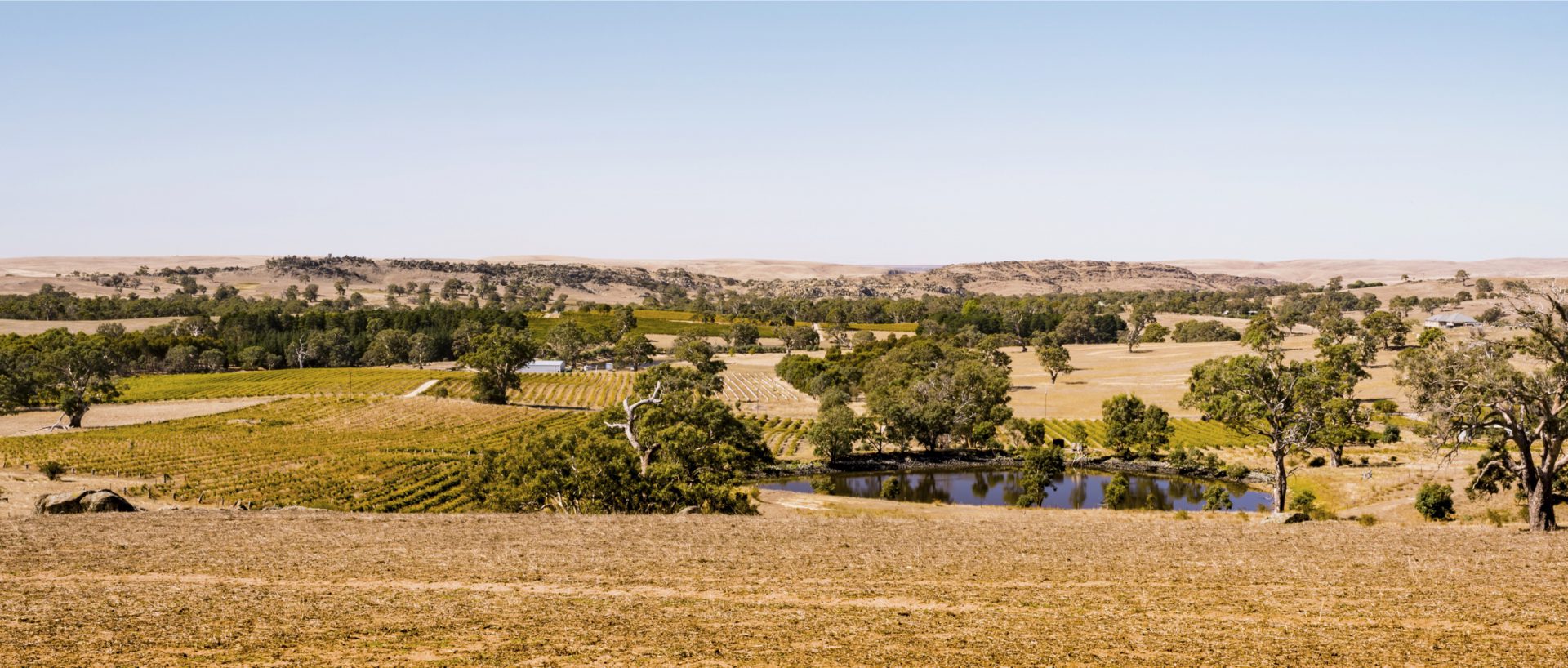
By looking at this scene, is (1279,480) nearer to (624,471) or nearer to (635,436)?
(635,436)

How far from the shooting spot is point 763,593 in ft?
83.3

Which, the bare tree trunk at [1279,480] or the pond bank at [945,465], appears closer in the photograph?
the bare tree trunk at [1279,480]

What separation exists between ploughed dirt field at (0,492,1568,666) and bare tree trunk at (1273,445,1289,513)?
1546 cm

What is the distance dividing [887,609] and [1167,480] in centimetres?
7594

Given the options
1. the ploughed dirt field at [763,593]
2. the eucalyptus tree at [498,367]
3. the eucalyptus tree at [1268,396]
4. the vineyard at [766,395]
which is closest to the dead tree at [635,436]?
the ploughed dirt field at [763,593]

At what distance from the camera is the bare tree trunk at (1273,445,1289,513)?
52.3m

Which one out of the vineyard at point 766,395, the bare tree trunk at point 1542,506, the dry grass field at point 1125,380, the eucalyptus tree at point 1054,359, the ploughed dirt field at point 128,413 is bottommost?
the vineyard at point 766,395

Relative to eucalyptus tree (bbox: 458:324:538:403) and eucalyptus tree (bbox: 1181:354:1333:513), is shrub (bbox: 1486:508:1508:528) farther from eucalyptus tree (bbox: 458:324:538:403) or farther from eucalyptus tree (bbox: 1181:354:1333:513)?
eucalyptus tree (bbox: 458:324:538:403)

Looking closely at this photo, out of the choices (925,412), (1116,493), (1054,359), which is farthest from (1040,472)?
(1054,359)

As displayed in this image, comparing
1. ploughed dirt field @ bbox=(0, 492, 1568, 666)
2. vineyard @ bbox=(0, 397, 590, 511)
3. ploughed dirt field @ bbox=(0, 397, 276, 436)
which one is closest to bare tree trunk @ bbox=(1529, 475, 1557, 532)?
ploughed dirt field @ bbox=(0, 492, 1568, 666)

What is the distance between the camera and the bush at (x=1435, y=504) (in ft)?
156

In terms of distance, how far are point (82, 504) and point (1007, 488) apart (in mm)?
71056

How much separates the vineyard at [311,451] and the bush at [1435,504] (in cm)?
5218

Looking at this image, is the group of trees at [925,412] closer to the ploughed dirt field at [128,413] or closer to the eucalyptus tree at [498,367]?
the eucalyptus tree at [498,367]
